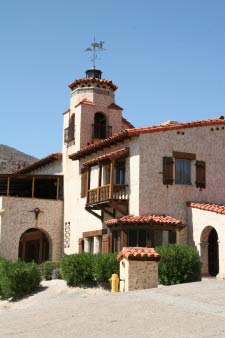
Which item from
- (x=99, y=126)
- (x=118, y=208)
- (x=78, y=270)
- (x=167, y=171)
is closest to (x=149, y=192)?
(x=167, y=171)

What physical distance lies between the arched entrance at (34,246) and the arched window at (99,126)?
288 inches

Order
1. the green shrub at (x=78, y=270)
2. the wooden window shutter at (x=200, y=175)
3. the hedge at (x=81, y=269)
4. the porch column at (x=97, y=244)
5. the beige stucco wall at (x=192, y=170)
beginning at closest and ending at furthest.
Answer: the hedge at (x=81, y=269) < the green shrub at (x=78, y=270) < the beige stucco wall at (x=192, y=170) < the wooden window shutter at (x=200, y=175) < the porch column at (x=97, y=244)

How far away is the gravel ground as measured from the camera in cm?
1106

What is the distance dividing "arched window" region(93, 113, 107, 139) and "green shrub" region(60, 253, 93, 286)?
1106 centimetres

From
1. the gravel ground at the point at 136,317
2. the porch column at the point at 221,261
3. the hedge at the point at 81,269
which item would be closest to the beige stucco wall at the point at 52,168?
the hedge at the point at 81,269

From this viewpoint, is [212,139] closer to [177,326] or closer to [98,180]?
[98,180]

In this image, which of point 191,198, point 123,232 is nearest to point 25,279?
point 123,232

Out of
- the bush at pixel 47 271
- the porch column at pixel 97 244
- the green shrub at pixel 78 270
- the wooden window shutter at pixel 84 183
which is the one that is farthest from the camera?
the wooden window shutter at pixel 84 183

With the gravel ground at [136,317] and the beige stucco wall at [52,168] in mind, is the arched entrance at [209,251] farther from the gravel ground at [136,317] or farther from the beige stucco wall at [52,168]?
the beige stucco wall at [52,168]

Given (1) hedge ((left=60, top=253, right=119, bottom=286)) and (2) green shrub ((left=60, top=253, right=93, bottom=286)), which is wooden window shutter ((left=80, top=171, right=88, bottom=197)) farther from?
(2) green shrub ((left=60, top=253, right=93, bottom=286))

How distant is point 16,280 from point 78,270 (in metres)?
2.74

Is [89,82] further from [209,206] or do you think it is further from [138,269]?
[138,269]

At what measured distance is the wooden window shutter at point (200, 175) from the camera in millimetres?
26469

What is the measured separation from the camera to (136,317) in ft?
41.0
